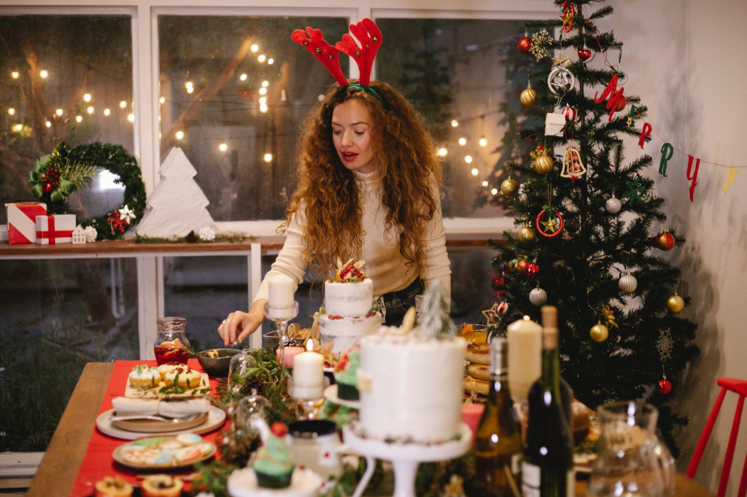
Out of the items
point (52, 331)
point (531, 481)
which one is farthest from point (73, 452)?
point (52, 331)

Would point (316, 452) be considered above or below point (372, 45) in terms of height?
below

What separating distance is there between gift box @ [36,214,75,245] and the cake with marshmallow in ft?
9.13

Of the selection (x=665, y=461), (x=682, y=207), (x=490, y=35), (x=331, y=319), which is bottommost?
(x=665, y=461)

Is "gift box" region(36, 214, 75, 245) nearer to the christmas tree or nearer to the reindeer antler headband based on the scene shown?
the reindeer antler headband

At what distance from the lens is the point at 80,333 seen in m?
3.76

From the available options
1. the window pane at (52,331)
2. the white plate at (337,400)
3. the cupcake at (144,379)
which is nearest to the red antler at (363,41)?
the cupcake at (144,379)

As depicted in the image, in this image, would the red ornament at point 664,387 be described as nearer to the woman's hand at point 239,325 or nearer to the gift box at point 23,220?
the woman's hand at point 239,325

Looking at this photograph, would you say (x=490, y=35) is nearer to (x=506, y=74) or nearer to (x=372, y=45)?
(x=506, y=74)

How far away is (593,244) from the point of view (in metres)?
2.70

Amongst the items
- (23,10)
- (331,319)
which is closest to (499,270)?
(331,319)

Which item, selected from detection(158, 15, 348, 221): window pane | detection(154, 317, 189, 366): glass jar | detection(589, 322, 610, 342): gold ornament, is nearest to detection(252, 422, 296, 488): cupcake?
detection(154, 317, 189, 366): glass jar

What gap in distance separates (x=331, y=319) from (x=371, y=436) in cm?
66

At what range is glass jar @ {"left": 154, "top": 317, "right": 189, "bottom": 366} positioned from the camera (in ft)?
6.19

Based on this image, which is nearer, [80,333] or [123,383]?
[123,383]
